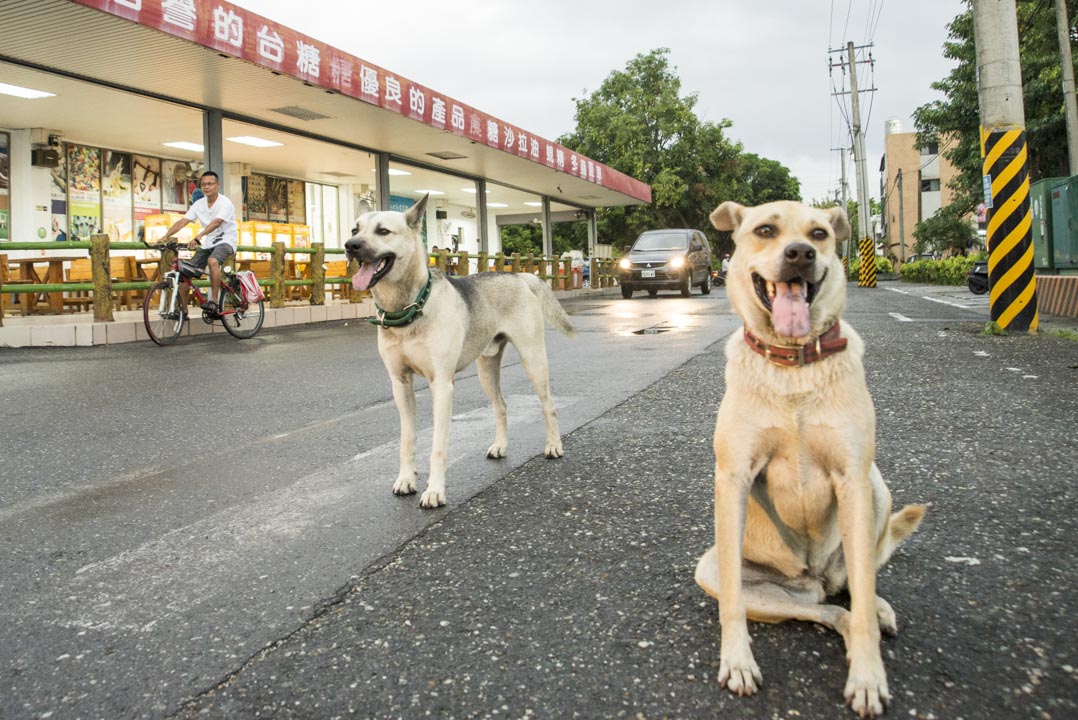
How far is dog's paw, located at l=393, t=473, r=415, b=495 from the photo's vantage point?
3.70 metres

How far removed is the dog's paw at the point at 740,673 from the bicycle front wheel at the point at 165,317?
10.1m

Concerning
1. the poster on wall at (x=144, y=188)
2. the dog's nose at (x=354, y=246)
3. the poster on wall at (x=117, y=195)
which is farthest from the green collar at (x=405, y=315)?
the poster on wall at (x=144, y=188)

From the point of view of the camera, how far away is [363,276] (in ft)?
12.0

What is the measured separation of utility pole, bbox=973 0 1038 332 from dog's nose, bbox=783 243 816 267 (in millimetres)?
9500

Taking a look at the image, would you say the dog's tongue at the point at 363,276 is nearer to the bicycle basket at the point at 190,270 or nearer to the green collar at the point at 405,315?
the green collar at the point at 405,315

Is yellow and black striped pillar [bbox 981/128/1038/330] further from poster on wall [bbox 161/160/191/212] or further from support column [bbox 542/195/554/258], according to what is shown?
support column [bbox 542/195/554/258]

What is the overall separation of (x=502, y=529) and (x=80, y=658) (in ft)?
4.78

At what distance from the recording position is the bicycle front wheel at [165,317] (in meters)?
10.6

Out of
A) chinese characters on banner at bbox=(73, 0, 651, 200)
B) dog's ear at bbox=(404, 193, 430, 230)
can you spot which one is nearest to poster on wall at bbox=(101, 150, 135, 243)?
chinese characters on banner at bbox=(73, 0, 651, 200)

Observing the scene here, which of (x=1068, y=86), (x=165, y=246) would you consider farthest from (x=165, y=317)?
(x=1068, y=86)

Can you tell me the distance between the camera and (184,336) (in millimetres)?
11781

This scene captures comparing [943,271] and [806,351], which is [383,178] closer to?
[806,351]

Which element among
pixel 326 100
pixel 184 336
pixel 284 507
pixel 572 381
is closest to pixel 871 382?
pixel 572 381

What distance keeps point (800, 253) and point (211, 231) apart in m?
10.4
